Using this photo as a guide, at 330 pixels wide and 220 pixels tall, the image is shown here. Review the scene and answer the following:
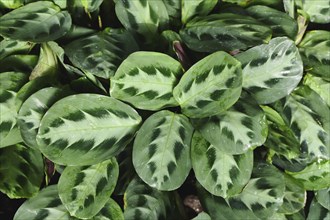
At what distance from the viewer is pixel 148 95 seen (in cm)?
118

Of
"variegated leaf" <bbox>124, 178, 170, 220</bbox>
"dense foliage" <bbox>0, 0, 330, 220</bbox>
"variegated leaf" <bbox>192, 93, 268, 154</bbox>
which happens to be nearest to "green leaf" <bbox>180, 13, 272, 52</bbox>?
"dense foliage" <bbox>0, 0, 330, 220</bbox>

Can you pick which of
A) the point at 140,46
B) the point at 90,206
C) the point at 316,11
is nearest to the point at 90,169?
the point at 90,206

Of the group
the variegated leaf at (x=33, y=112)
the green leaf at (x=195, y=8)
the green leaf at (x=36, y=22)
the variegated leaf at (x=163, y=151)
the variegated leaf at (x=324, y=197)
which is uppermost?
the green leaf at (x=36, y=22)

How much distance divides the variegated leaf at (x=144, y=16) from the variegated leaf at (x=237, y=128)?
0.27 meters

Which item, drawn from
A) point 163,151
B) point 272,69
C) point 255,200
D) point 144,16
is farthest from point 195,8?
point 255,200

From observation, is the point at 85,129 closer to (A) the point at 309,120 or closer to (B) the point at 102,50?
(B) the point at 102,50

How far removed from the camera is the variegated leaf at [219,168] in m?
1.16

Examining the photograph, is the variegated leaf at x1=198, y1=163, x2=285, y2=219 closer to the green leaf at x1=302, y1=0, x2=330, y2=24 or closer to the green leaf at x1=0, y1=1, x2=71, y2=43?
the green leaf at x1=302, y1=0, x2=330, y2=24

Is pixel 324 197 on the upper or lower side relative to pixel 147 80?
lower

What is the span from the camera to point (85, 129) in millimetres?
1141

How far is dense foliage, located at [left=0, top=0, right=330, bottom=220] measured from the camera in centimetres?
115

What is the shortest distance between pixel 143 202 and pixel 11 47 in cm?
50

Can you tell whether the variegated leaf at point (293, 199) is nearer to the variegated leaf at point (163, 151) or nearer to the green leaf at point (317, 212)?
the green leaf at point (317, 212)

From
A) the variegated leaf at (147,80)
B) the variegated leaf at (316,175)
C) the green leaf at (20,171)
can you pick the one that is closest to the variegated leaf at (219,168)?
the variegated leaf at (147,80)
